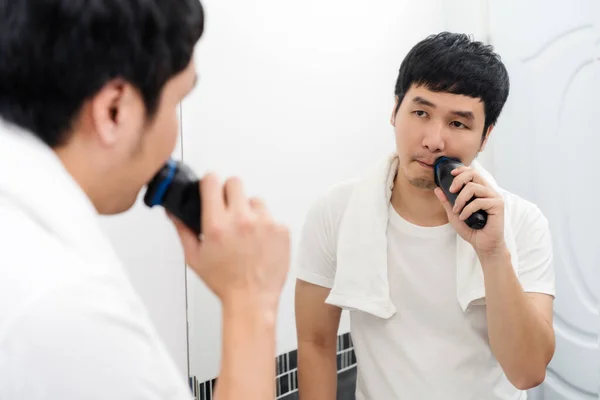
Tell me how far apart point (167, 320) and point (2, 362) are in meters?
0.75

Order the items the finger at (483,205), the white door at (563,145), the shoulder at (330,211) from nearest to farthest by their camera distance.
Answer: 1. the finger at (483,205)
2. the shoulder at (330,211)
3. the white door at (563,145)

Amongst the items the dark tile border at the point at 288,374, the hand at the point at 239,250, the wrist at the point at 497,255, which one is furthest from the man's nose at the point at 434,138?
the dark tile border at the point at 288,374

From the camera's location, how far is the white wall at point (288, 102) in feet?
3.92

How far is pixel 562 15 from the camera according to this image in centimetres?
154

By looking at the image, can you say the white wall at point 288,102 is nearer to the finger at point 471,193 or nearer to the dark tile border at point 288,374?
the dark tile border at point 288,374

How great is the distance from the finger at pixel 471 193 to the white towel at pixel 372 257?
0.11 m

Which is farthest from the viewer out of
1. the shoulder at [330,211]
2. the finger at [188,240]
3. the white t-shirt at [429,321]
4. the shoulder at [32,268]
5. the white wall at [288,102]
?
the white wall at [288,102]

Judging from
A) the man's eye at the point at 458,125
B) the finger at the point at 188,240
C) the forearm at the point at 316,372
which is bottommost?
the forearm at the point at 316,372

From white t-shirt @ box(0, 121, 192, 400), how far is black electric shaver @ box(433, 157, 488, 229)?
2.06ft

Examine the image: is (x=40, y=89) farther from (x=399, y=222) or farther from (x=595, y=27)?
(x=595, y=27)

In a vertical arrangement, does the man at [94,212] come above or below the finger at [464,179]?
above

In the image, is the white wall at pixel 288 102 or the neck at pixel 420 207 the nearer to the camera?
the neck at pixel 420 207

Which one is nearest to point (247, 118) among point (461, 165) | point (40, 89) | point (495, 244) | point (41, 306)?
point (461, 165)

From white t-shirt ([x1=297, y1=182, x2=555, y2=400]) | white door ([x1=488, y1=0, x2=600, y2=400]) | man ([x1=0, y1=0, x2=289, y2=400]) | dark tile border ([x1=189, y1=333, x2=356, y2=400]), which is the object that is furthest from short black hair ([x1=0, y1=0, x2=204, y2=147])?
white door ([x1=488, y1=0, x2=600, y2=400])
